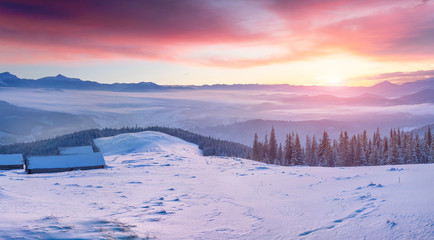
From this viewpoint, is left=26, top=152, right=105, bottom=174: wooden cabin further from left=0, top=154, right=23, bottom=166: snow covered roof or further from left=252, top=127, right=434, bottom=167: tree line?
left=252, top=127, right=434, bottom=167: tree line

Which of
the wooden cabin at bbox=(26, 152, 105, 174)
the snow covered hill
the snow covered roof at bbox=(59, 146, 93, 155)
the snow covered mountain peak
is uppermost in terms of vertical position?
the snow covered hill

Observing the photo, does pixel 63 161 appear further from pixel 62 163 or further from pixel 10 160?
pixel 10 160

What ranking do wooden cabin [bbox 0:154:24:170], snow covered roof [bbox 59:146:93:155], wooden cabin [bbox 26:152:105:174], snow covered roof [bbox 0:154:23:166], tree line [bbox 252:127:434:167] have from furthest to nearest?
snow covered roof [bbox 59:146:93:155] < tree line [bbox 252:127:434:167] < snow covered roof [bbox 0:154:23:166] < wooden cabin [bbox 0:154:24:170] < wooden cabin [bbox 26:152:105:174]

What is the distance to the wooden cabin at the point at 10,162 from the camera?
6488 centimetres

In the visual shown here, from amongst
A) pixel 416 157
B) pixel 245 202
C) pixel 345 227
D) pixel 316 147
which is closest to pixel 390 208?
pixel 345 227

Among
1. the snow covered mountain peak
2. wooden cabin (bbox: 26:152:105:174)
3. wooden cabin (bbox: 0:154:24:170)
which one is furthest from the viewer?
the snow covered mountain peak

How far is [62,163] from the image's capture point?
56.1m

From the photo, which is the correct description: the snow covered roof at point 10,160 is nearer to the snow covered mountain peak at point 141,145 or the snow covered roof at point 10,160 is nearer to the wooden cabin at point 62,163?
the wooden cabin at point 62,163

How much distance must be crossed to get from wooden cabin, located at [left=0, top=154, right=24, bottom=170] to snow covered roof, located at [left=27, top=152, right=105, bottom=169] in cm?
1437

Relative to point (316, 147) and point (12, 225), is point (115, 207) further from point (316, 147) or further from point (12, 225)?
point (316, 147)

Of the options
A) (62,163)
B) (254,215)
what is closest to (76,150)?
(62,163)

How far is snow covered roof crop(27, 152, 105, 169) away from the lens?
54.4 metres

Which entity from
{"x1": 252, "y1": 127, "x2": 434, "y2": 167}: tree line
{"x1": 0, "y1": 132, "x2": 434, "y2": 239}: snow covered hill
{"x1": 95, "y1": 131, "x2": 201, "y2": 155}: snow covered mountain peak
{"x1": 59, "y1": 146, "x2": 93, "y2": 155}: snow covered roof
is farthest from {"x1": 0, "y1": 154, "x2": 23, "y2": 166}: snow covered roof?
{"x1": 252, "y1": 127, "x2": 434, "y2": 167}: tree line

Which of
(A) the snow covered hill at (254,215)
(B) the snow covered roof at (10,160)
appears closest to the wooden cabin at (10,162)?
(B) the snow covered roof at (10,160)
